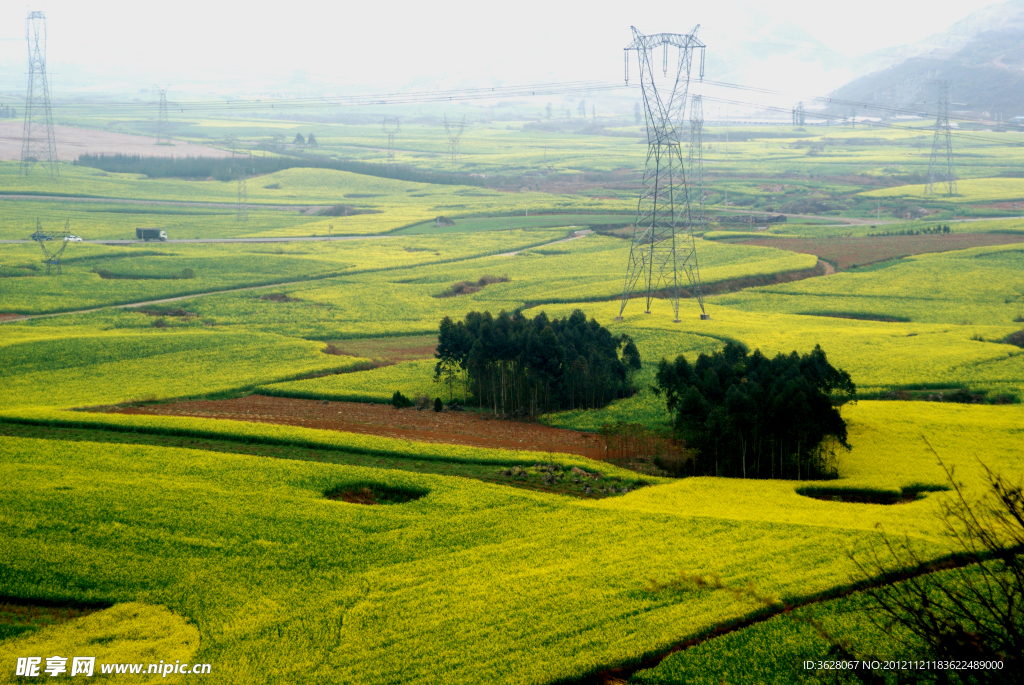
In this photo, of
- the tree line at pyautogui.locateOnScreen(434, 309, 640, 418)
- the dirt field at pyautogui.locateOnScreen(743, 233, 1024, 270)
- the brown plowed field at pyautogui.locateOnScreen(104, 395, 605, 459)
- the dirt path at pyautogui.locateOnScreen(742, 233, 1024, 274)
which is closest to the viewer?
the brown plowed field at pyautogui.locateOnScreen(104, 395, 605, 459)

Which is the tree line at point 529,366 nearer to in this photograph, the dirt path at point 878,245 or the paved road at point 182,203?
the dirt path at point 878,245

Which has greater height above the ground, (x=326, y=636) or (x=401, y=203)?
(x=401, y=203)

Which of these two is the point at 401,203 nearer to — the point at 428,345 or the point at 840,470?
the point at 428,345

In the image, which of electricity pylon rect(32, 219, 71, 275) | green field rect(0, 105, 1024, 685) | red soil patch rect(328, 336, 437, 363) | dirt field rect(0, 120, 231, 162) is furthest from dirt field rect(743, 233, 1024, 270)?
dirt field rect(0, 120, 231, 162)

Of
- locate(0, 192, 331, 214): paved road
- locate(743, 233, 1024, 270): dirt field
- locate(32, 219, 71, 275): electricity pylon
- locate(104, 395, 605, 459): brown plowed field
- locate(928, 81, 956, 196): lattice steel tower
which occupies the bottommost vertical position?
locate(104, 395, 605, 459): brown plowed field

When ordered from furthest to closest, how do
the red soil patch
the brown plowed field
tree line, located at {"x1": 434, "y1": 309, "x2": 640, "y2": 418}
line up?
the red soil patch < tree line, located at {"x1": 434, "y1": 309, "x2": 640, "y2": 418} < the brown plowed field

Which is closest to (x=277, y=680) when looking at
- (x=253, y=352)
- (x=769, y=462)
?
(x=769, y=462)

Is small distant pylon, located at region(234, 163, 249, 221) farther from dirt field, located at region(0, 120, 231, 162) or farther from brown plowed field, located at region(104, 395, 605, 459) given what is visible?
brown plowed field, located at region(104, 395, 605, 459)

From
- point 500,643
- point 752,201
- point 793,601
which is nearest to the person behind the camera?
point 500,643
